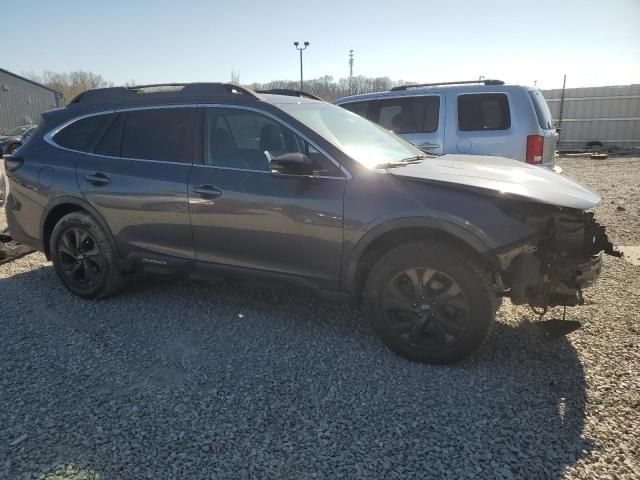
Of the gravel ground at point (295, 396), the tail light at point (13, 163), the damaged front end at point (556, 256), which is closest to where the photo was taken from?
the gravel ground at point (295, 396)

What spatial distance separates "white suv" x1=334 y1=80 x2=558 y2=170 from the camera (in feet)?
20.8

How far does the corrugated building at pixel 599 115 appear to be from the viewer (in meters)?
21.5

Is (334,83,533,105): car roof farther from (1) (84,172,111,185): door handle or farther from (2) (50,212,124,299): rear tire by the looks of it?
(2) (50,212,124,299): rear tire

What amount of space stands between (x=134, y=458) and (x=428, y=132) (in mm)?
5849

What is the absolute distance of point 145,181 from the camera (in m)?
4.02

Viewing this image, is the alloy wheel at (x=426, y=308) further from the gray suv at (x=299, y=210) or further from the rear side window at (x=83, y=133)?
the rear side window at (x=83, y=133)

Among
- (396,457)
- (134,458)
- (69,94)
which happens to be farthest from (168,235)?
(69,94)

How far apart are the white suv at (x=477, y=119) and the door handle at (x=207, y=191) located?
3.60m

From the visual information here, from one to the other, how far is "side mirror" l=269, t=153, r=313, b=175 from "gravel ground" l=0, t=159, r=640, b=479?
4.22 ft

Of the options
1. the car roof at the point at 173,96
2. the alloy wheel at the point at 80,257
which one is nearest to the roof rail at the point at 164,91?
the car roof at the point at 173,96

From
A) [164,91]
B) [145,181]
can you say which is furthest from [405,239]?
[164,91]

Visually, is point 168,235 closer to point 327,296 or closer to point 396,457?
point 327,296

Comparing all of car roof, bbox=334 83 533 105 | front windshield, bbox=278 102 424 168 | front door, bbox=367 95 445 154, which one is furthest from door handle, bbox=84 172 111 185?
car roof, bbox=334 83 533 105

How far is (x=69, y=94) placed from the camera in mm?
65688
